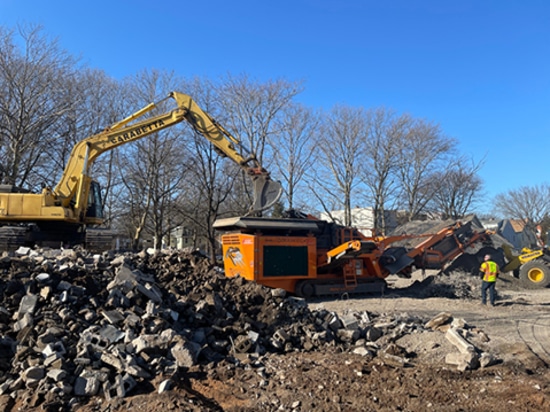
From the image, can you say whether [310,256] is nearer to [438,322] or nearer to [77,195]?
[438,322]

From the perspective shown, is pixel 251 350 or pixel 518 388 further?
pixel 251 350

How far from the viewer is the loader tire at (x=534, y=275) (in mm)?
16891

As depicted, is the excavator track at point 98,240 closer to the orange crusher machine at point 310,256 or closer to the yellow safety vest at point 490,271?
the orange crusher machine at point 310,256

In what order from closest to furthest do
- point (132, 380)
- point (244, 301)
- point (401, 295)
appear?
point (132, 380) → point (244, 301) → point (401, 295)

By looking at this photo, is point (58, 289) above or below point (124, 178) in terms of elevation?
below

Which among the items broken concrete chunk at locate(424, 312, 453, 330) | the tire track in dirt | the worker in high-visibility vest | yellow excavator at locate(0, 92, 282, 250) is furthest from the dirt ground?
yellow excavator at locate(0, 92, 282, 250)

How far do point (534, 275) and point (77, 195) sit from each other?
52.7 ft

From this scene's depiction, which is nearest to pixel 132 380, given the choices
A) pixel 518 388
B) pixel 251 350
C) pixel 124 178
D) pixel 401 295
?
pixel 251 350

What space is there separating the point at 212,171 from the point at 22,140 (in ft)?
32.3

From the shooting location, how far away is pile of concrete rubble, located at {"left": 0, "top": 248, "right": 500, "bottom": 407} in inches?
215

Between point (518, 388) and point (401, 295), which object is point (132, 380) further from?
point (401, 295)

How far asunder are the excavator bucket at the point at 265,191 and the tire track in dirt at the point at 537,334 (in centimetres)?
677

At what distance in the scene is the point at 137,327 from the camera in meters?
6.68

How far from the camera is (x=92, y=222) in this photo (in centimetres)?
1587
